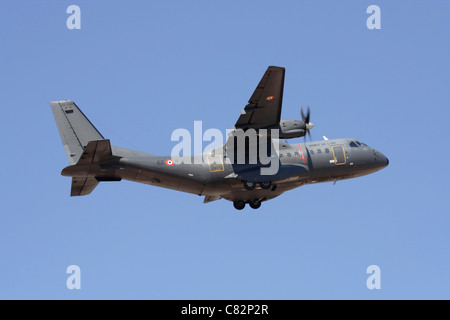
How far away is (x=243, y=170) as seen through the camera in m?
41.7

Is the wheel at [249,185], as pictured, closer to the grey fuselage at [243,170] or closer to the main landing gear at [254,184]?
the main landing gear at [254,184]

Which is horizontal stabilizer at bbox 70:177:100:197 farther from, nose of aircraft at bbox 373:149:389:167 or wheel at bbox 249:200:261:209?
nose of aircraft at bbox 373:149:389:167

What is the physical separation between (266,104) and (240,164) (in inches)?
149

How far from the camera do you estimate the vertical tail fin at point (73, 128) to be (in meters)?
39.5

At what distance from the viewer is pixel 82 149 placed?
39562mm

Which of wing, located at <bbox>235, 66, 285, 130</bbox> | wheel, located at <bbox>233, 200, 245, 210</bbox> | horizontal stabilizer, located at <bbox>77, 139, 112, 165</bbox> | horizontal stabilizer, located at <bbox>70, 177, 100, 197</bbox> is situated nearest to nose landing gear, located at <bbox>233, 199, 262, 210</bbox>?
wheel, located at <bbox>233, 200, 245, 210</bbox>

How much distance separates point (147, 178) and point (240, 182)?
16.5 feet

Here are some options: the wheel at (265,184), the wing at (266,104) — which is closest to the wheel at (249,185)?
the wheel at (265,184)

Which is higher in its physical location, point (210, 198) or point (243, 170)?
point (243, 170)

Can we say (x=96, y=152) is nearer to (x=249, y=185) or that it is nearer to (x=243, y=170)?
(x=243, y=170)

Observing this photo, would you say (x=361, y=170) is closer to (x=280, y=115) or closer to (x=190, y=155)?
(x=280, y=115)

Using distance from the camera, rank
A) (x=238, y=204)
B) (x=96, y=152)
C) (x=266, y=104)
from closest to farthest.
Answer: (x=96, y=152) → (x=266, y=104) → (x=238, y=204)

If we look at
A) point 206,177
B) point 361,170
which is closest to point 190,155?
point 206,177

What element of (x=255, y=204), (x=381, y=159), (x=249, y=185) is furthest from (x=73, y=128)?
(x=381, y=159)
